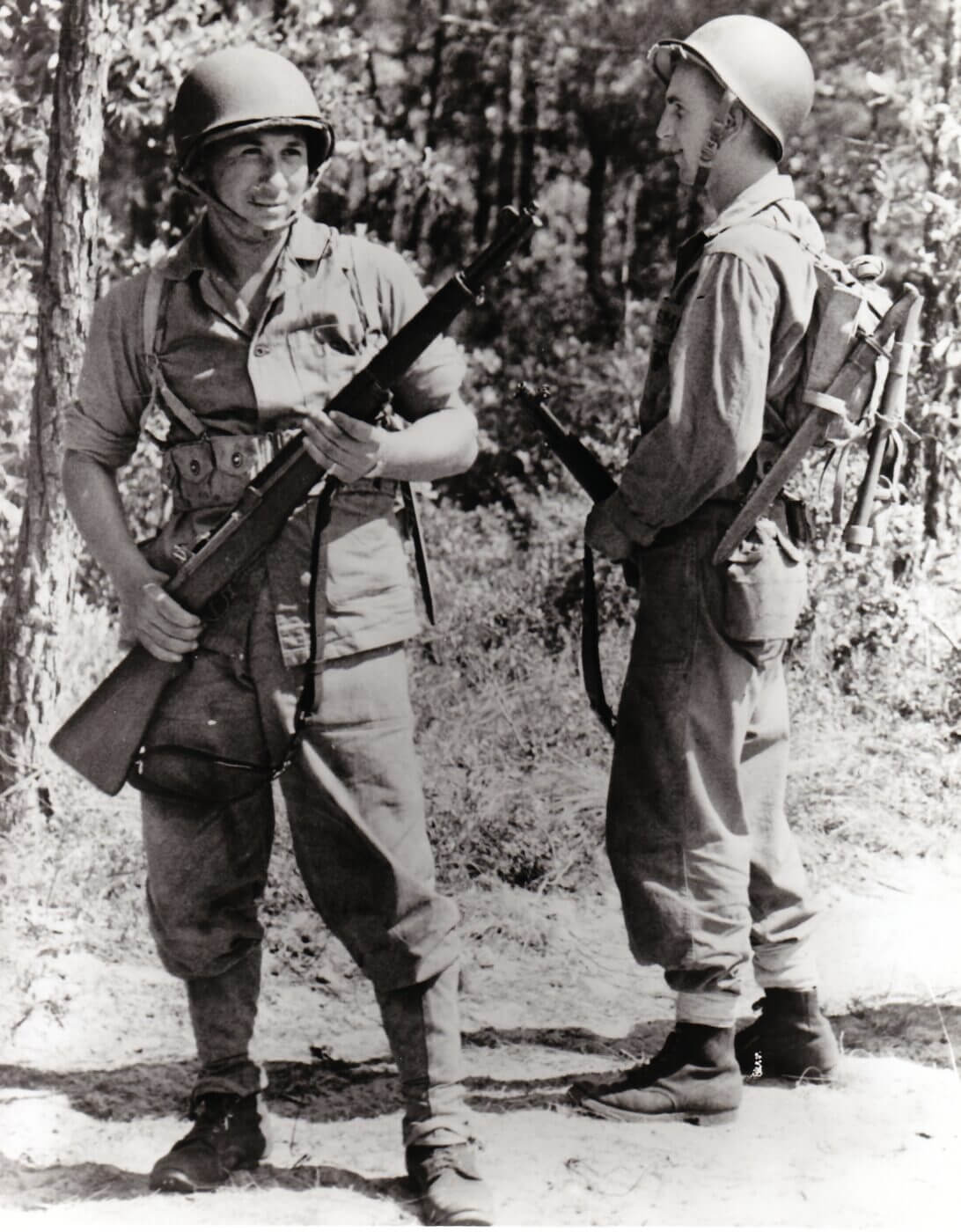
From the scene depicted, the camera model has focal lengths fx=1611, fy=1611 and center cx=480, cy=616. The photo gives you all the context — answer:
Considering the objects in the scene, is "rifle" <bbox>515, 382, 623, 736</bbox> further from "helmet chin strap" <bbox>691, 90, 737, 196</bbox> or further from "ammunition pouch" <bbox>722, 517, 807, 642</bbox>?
"helmet chin strap" <bbox>691, 90, 737, 196</bbox>

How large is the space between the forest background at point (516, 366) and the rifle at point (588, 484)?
60 cm

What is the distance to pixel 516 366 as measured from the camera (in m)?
4.59

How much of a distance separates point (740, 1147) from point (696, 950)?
18.7 inches

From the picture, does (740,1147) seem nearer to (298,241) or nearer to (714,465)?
(714,465)

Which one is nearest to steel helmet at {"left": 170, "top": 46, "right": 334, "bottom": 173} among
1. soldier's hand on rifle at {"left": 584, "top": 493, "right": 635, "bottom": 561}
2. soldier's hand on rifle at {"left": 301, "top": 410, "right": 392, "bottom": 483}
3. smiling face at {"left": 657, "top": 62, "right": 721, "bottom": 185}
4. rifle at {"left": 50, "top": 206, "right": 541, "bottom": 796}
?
rifle at {"left": 50, "top": 206, "right": 541, "bottom": 796}

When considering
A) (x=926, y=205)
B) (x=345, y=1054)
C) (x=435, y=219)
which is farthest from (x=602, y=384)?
(x=345, y=1054)

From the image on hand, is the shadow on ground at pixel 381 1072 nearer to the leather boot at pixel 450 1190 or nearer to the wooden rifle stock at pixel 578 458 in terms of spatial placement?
the leather boot at pixel 450 1190

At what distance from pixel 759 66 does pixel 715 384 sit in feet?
2.33

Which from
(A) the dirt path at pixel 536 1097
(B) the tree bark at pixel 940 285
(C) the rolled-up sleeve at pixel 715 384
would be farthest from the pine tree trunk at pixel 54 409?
(B) the tree bark at pixel 940 285

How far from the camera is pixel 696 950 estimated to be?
11.5 feet

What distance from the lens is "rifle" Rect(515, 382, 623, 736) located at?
373 cm

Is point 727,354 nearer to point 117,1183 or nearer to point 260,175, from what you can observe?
point 260,175

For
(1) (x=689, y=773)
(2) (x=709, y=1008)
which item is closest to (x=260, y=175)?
(1) (x=689, y=773)

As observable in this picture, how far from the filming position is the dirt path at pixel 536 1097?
347 centimetres
